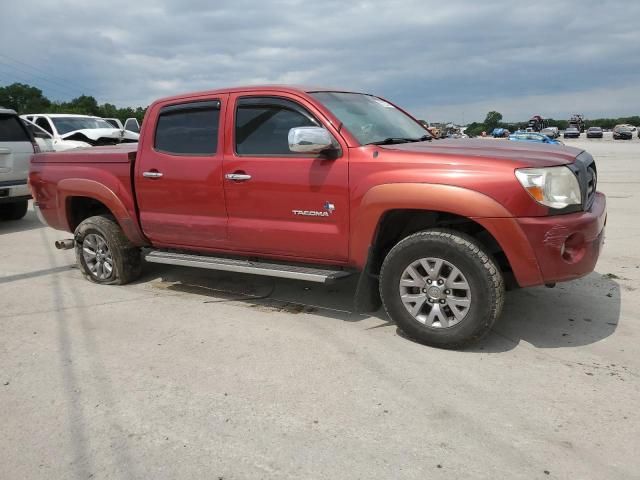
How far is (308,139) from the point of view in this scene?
3.90m

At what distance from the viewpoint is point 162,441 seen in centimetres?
286

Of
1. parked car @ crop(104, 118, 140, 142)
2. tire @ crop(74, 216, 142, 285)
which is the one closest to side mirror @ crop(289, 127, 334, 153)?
tire @ crop(74, 216, 142, 285)

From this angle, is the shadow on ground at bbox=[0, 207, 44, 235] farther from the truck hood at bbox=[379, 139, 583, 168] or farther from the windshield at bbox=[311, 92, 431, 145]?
the truck hood at bbox=[379, 139, 583, 168]

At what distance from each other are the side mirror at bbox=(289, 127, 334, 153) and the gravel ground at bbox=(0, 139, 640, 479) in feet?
4.56

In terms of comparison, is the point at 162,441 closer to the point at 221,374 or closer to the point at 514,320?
the point at 221,374

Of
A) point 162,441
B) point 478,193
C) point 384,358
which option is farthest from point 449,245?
point 162,441

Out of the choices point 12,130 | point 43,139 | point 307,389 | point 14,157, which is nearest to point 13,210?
point 14,157

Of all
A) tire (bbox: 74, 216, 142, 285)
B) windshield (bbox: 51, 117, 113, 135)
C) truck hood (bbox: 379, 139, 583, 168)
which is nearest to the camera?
truck hood (bbox: 379, 139, 583, 168)

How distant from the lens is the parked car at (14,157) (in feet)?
29.1

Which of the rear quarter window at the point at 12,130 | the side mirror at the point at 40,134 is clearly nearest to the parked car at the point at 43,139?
the side mirror at the point at 40,134

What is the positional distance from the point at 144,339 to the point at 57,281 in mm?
2276

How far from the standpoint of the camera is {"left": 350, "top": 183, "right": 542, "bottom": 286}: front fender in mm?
3521

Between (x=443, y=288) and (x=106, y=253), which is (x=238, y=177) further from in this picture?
(x=106, y=253)

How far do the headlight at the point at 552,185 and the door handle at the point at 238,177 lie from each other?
2.07 metres
